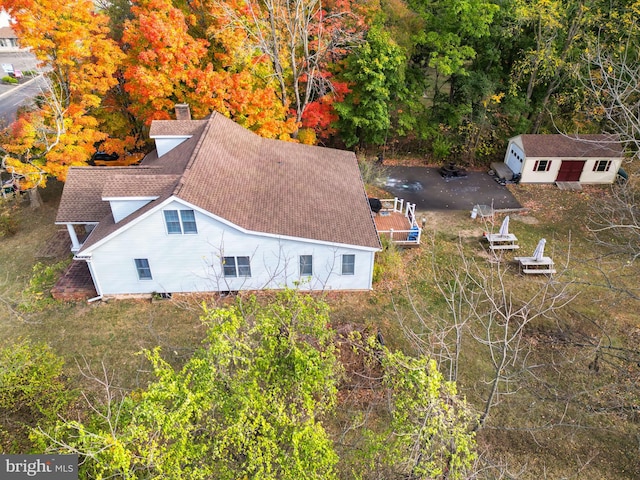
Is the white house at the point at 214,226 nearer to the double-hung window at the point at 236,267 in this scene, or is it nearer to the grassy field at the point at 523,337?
the double-hung window at the point at 236,267

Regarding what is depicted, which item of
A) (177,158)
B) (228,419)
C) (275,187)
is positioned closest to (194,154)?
(177,158)

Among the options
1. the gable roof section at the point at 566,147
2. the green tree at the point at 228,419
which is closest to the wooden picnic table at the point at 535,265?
the gable roof section at the point at 566,147

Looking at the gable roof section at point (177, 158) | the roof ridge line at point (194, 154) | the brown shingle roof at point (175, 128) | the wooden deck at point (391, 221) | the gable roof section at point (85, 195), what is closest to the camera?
the roof ridge line at point (194, 154)

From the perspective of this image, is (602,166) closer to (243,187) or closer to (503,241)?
(503,241)

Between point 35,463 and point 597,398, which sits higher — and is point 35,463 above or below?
above

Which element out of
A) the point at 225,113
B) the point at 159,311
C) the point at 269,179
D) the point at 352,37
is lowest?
the point at 159,311

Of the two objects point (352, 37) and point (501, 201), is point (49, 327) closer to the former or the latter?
point (352, 37)

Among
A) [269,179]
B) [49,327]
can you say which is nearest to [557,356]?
[269,179]
